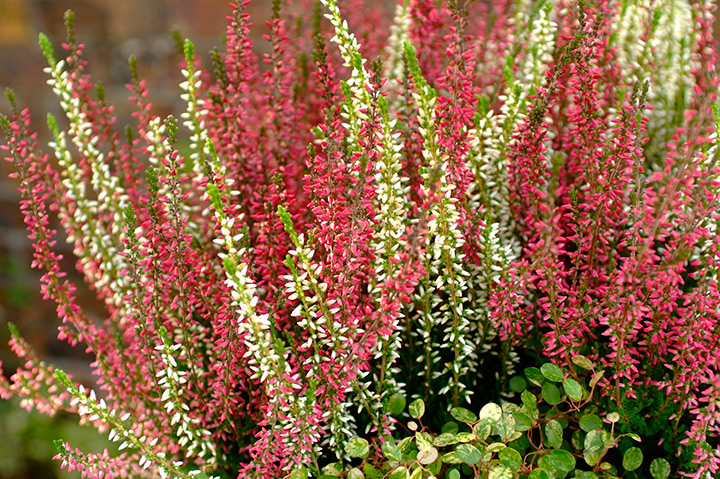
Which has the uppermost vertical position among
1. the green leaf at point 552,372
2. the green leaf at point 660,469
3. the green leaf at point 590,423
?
the green leaf at point 552,372

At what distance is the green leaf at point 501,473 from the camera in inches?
23.8

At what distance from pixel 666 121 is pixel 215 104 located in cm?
69

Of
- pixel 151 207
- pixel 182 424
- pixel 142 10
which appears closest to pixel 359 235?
pixel 151 207

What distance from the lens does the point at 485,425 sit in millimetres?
641

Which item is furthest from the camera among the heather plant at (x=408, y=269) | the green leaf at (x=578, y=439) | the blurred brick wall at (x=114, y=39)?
the blurred brick wall at (x=114, y=39)

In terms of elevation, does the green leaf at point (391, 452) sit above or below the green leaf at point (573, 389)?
below

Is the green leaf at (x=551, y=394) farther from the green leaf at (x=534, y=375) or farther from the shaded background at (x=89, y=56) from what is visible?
the shaded background at (x=89, y=56)

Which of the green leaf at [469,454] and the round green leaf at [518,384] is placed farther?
the round green leaf at [518,384]

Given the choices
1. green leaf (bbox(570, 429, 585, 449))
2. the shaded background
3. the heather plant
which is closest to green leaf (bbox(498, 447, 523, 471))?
the heather plant

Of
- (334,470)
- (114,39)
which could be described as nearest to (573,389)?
(334,470)

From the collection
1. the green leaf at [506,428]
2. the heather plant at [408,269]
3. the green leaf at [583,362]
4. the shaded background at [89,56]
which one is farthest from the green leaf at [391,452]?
the shaded background at [89,56]

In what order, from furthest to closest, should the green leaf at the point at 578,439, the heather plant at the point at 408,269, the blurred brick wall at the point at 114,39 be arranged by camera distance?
the blurred brick wall at the point at 114,39, the green leaf at the point at 578,439, the heather plant at the point at 408,269

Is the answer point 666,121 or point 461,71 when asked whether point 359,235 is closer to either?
point 461,71

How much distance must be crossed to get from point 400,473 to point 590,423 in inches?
8.2
